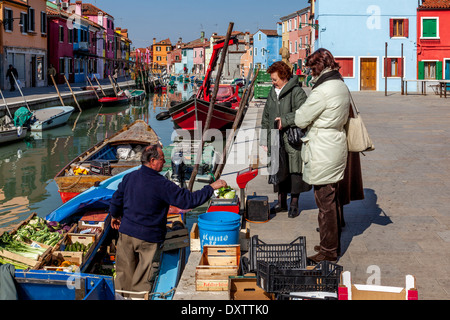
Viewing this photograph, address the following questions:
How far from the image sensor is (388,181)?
26.9ft

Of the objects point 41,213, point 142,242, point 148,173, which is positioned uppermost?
point 148,173

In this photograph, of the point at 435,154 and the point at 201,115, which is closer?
the point at 435,154

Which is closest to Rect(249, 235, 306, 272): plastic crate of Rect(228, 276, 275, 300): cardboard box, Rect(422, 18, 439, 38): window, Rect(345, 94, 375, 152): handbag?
Rect(228, 276, 275, 300): cardboard box

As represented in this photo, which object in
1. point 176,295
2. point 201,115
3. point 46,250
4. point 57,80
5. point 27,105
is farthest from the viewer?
point 57,80

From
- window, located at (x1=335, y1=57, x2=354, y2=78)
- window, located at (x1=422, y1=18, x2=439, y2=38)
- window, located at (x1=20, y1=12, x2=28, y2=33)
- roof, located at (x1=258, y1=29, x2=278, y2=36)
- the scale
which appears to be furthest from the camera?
roof, located at (x1=258, y1=29, x2=278, y2=36)

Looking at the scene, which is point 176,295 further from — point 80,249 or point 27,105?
point 27,105

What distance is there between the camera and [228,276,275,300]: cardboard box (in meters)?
4.04

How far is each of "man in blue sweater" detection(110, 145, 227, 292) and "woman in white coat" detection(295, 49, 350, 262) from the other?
2.64 ft

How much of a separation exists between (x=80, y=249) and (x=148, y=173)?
2.10m

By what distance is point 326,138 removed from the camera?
4.68 metres

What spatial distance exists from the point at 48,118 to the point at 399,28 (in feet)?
77.2

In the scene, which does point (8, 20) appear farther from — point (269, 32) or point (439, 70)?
point (269, 32)

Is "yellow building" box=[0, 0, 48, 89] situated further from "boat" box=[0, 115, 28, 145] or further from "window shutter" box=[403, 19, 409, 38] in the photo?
"window shutter" box=[403, 19, 409, 38]
